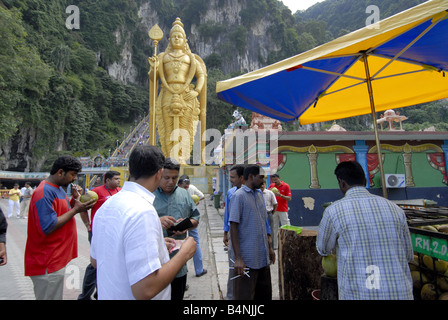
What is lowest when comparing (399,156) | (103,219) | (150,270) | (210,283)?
(210,283)

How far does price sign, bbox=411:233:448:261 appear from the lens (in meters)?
1.59

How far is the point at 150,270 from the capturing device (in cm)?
99

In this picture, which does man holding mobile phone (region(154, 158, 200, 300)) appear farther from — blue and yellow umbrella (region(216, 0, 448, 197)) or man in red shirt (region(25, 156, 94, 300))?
blue and yellow umbrella (region(216, 0, 448, 197))

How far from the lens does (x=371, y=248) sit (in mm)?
1434

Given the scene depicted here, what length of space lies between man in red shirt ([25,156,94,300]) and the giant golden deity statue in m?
10.8

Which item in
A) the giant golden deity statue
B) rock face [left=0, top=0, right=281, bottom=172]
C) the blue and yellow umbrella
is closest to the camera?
the blue and yellow umbrella

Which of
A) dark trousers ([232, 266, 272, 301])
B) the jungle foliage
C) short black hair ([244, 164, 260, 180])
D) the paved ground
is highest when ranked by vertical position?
the jungle foliage

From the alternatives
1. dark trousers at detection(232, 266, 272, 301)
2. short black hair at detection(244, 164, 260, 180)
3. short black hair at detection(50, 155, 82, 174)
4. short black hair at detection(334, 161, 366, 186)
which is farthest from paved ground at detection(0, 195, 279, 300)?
short black hair at detection(334, 161, 366, 186)

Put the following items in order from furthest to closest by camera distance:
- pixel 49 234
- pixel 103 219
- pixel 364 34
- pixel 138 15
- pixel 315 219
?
1. pixel 138 15
2. pixel 315 219
3. pixel 49 234
4. pixel 364 34
5. pixel 103 219

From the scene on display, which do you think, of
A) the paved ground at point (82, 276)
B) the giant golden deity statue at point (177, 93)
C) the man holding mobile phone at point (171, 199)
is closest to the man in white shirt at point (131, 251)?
the man holding mobile phone at point (171, 199)

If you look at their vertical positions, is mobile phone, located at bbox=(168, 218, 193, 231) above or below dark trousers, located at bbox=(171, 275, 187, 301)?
above
